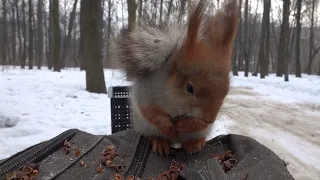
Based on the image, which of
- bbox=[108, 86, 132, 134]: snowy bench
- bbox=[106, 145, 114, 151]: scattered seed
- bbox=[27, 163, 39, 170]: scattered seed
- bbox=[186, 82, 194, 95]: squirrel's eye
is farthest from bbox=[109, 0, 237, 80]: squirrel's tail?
bbox=[108, 86, 132, 134]: snowy bench

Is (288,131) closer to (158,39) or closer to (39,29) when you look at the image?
(158,39)

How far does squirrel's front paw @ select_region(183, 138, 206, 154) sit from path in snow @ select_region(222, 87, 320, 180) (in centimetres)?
22

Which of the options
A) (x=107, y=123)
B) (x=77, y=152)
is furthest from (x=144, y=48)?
(x=107, y=123)

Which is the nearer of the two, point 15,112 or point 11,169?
point 11,169

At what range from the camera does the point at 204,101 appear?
1.42 meters

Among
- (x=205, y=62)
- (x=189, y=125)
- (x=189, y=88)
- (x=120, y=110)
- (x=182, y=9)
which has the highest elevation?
(x=182, y=9)

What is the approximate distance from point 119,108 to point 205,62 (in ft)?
5.07

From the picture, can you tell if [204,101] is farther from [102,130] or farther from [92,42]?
[92,42]

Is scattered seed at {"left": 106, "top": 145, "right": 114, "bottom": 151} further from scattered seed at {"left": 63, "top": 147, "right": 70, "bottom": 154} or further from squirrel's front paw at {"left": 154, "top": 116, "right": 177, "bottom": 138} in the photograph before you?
squirrel's front paw at {"left": 154, "top": 116, "right": 177, "bottom": 138}

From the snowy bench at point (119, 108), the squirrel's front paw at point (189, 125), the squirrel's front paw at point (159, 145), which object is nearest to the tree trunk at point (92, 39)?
the snowy bench at point (119, 108)

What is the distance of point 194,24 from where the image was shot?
4.69 ft

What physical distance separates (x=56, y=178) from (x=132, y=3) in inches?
241

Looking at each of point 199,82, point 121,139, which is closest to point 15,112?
point 121,139

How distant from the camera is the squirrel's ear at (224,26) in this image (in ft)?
4.84
